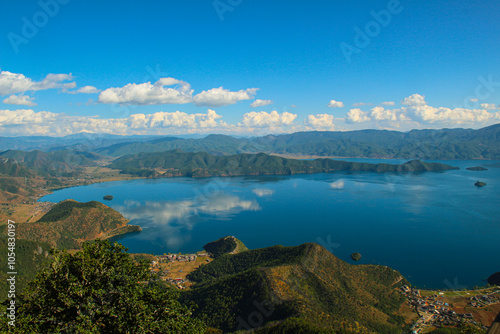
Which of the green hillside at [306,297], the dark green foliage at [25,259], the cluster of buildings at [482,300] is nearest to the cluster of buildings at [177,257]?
the green hillside at [306,297]

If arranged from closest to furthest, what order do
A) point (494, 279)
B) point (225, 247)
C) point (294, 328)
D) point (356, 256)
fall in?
point (294, 328)
point (494, 279)
point (356, 256)
point (225, 247)

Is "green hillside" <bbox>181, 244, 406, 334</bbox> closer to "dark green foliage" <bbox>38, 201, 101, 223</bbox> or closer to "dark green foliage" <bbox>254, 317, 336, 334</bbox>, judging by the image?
"dark green foliage" <bbox>254, 317, 336, 334</bbox>

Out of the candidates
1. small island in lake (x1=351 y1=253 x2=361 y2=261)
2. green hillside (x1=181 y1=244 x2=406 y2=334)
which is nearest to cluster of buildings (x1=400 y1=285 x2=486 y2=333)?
green hillside (x1=181 y1=244 x2=406 y2=334)

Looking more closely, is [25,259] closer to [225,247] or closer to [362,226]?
[225,247]

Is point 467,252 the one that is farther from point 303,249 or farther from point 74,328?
point 74,328

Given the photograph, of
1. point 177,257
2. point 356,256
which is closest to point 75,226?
point 177,257
